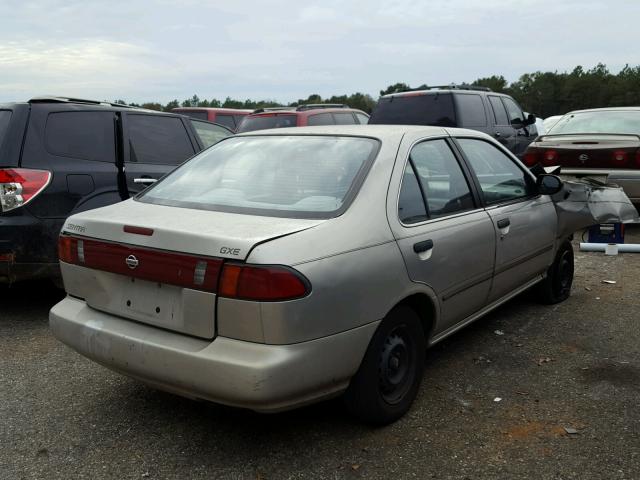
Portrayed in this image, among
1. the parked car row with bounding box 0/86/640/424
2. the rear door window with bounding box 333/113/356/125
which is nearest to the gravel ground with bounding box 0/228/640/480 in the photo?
the parked car row with bounding box 0/86/640/424

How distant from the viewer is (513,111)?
1112cm

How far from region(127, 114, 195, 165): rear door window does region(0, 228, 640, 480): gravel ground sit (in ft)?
6.55

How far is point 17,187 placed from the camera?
4500mm

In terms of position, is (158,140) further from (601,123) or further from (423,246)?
(601,123)

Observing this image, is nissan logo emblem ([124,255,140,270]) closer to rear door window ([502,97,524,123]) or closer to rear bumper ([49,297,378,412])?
rear bumper ([49,297,378,412])

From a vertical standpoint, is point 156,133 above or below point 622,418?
above

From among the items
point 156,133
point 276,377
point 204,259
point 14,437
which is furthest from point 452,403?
point 156,133

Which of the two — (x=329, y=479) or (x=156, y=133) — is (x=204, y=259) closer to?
(x=329, y=479)

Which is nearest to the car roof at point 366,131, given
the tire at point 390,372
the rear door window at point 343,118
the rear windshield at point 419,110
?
the tire at point 390,372

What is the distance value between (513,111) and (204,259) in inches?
384

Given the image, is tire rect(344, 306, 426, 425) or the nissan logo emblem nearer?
the nissan logo emblem

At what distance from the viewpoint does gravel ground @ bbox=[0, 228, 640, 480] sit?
2754 millimetres

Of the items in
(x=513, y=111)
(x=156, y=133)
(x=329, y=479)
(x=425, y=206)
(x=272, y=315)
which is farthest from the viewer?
(x=513, y=111)

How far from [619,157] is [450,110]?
2.42 metres
